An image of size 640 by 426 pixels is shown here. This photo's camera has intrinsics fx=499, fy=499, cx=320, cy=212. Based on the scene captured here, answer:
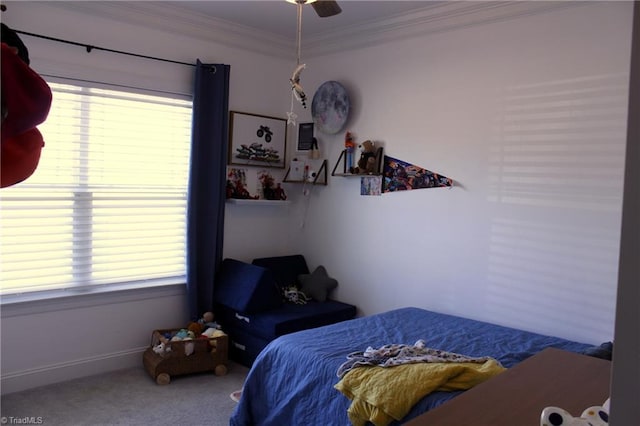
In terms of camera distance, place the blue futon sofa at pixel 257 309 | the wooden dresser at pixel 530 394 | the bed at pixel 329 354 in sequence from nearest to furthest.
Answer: the wooden dresser at pixel 530 394 < the bed at pixel 329 354 < the blue futon sofa at pixel 257 309

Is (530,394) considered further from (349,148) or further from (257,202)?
(257,202)

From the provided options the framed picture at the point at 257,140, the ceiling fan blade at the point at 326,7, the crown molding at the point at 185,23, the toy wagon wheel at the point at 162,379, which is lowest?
the toy wagon wheel at the point at 162,379

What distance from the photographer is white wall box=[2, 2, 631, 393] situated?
111 inches

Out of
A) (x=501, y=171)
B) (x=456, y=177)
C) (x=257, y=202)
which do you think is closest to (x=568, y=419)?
(x=501, y=171)

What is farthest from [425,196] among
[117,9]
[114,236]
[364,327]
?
[117,9]

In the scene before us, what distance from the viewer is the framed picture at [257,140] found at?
4145mm

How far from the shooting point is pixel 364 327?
3.06m

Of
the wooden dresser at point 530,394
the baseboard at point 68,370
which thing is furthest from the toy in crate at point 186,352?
the wooden dresser at point 530,394

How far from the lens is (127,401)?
310 centimetres

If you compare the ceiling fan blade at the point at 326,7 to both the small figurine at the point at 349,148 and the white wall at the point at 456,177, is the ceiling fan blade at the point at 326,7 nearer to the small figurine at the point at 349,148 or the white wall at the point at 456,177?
the white wall at the point at 456,177

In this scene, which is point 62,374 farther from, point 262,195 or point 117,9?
point 117,9

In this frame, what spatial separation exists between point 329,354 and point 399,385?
566 millimetres

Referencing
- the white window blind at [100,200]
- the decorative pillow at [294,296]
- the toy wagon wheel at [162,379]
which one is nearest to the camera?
the white window blind at [100,200]

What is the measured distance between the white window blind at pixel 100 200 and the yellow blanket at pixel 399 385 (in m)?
2.15
